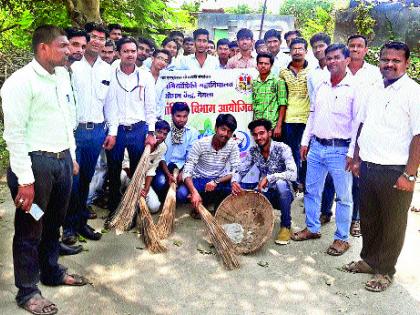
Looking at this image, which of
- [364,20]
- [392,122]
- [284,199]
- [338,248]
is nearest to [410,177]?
[392,122]

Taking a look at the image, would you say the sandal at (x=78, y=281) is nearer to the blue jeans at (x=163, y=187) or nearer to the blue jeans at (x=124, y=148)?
the blue jeans at (x=124, y=148)

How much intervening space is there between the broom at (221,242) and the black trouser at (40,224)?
149 centimetres

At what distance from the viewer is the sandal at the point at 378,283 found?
376 centimetres

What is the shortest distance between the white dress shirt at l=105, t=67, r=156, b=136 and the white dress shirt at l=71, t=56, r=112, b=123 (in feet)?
0.82

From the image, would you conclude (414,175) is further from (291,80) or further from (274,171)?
(291,80)

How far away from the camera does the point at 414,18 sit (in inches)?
444

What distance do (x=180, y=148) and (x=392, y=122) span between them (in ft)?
8.90

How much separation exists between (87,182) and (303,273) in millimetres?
2254

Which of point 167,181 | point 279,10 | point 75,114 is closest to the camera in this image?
point 75,114

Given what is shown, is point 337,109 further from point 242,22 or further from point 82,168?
point 242,22

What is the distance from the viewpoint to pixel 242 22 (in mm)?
21219

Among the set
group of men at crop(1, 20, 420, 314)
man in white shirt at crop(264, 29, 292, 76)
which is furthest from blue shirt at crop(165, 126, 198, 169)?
man in white shirt at crop(264, 29, 292, 76)

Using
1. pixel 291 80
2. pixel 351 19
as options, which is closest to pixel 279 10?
pixel 351 19

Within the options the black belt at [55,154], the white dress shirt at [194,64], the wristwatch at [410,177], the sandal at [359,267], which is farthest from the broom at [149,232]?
the wristwatch at [410,177]
